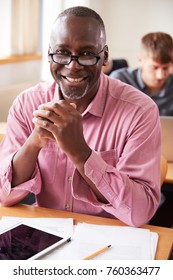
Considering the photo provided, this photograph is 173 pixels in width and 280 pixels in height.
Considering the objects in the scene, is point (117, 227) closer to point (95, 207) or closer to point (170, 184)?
point (95, 207)

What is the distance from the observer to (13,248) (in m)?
1.01

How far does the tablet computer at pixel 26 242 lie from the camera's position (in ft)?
3.22

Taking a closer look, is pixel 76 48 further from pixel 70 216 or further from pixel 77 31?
pixel 70 216

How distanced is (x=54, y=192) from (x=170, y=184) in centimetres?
79

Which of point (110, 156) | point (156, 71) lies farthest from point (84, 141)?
point (156, 71)

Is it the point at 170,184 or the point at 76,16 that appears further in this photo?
the point at 170,184

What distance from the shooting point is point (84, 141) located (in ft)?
3.90

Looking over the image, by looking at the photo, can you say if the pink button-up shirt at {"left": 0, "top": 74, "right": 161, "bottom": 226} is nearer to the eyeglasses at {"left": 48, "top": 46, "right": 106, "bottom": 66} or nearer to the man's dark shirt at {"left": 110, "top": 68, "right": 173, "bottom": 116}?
the eyeglasses at {"left": 48, "top": 46, "right": 106, "bottom": 66}

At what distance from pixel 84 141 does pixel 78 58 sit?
25 centimetres

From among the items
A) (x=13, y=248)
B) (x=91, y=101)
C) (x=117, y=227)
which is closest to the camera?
(x=13, y=248)

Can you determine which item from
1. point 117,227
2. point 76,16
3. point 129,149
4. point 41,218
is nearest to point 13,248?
point 41,218

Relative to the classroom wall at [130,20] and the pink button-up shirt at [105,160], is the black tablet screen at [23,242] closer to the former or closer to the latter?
the pink button-up shirt at [105,160]

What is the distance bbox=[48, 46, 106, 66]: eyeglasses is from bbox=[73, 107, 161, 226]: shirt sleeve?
23 cm

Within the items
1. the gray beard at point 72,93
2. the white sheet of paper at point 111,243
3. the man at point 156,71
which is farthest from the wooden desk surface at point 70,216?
the man at point 156,71
